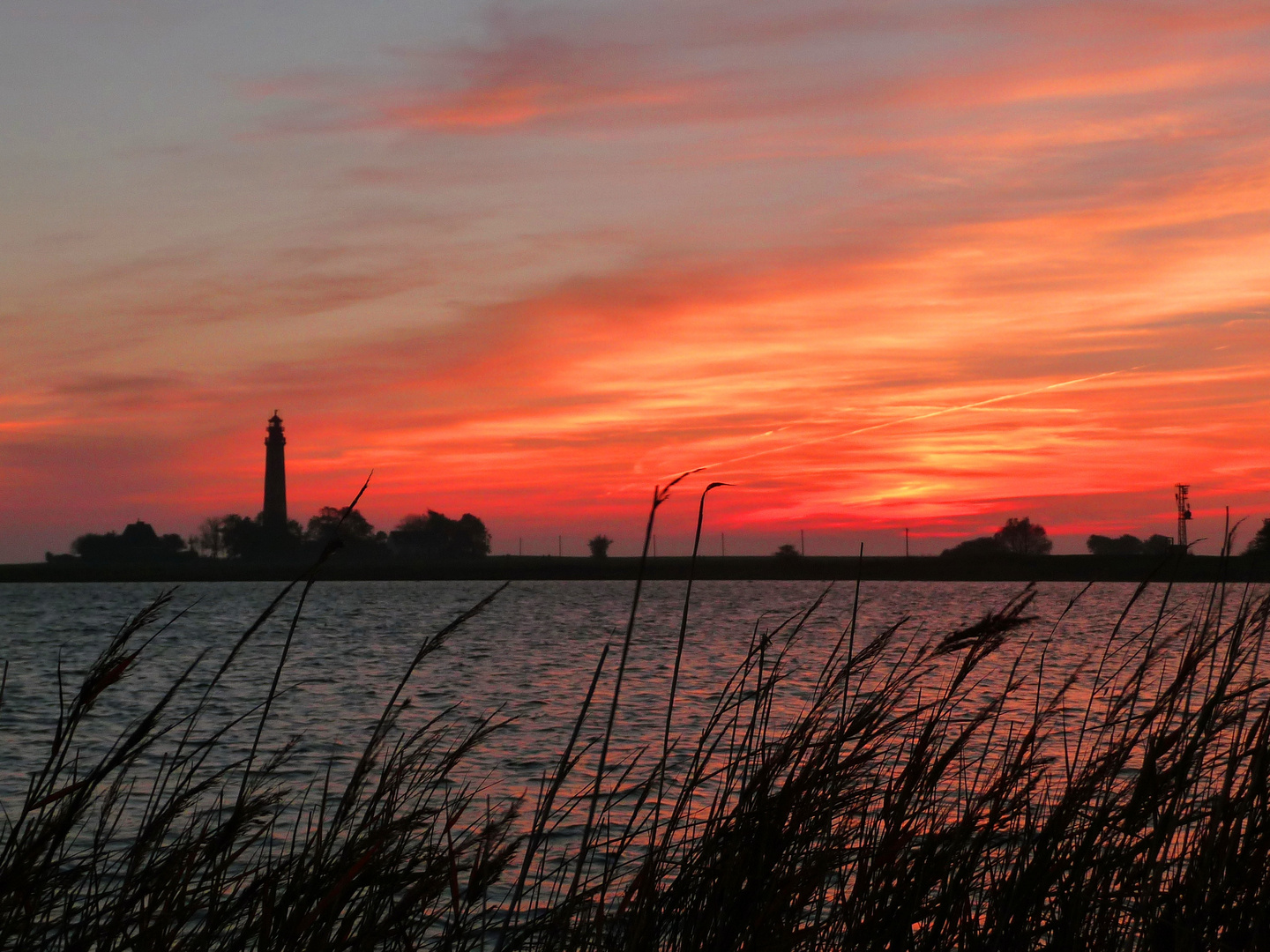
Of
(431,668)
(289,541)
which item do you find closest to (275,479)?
(289,541)

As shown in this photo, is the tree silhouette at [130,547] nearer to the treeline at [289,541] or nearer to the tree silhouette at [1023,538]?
the treeline at [289,541]

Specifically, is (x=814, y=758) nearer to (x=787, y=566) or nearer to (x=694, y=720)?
(x=694, y=720)

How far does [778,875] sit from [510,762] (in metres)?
12.2

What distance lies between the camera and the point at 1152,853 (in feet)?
11.8

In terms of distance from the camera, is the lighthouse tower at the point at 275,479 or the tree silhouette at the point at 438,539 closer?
the lighthouse tower at the point at 275,479

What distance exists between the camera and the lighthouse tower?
132625mm

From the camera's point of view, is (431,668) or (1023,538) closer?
(431,668)

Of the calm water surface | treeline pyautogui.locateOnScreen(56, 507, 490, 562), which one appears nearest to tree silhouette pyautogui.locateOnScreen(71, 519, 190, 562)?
treeline pyautogui.locateOnScreen(56, 507, 490, 562)

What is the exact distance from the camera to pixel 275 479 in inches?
5285

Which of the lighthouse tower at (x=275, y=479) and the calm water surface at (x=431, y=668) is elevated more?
the lighthouse tower at (x=275, y=479)

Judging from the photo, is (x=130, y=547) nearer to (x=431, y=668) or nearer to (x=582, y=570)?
(x=582, y=570)

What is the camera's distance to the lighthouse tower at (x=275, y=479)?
132625mm

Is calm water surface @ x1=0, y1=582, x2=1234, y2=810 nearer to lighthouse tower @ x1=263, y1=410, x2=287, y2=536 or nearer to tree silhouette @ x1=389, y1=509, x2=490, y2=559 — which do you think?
lighthouse tower @ x1=263, y1=410, x2=287, y2=536

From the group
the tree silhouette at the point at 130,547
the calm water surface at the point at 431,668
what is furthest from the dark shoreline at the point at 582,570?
the calm water surface at the point at 431,668
